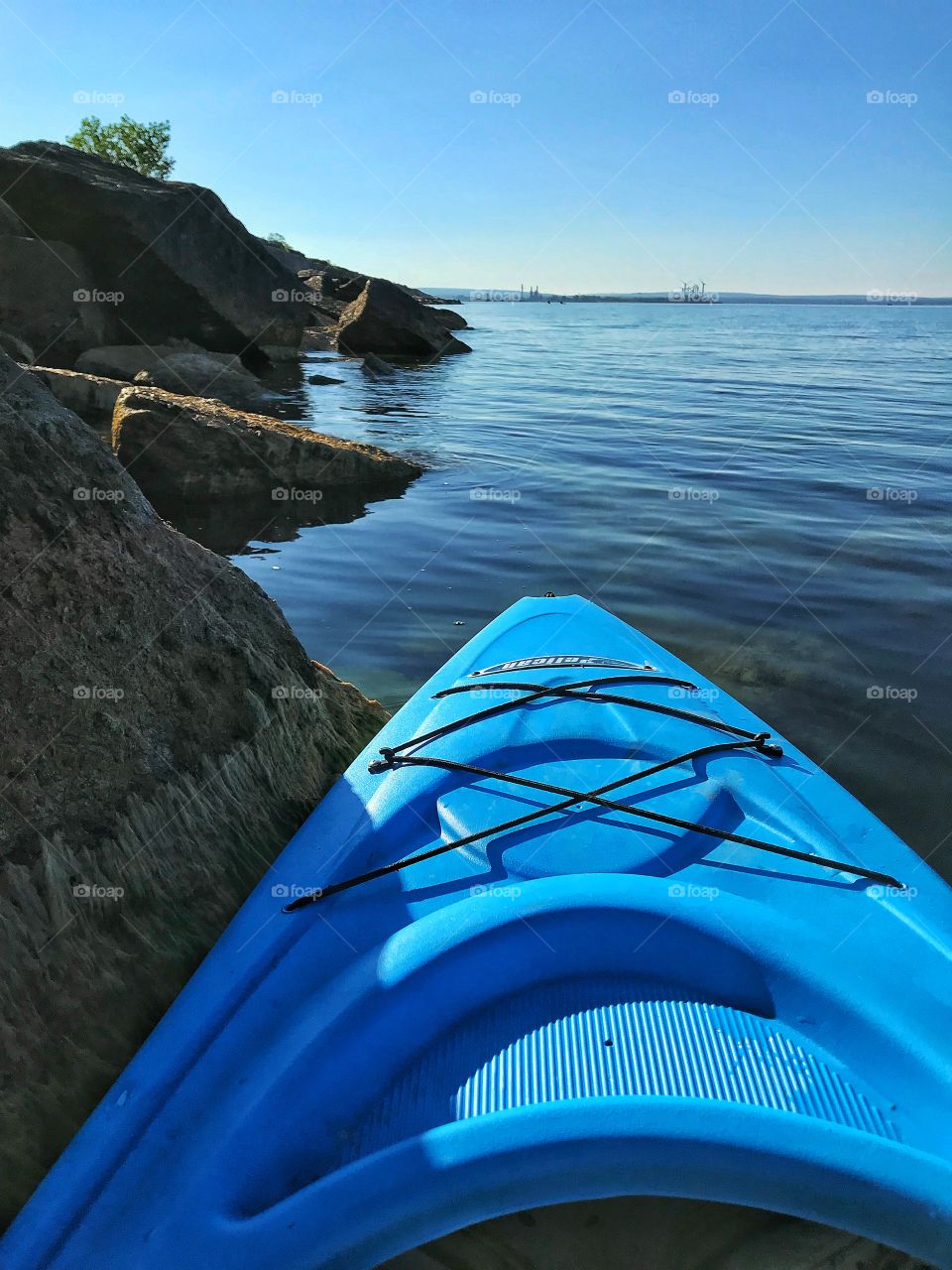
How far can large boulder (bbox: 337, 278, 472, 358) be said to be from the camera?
2188cm

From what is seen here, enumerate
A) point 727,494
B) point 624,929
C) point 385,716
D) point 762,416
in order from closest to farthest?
point 624,929, point 385,716, point 727,494, point 762,416

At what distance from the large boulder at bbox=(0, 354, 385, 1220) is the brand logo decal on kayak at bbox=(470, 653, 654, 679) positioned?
3.08 feet

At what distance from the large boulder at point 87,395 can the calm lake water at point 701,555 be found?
2889mm

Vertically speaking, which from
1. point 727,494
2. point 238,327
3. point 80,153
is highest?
point 80,153

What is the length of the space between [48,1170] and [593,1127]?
103 cm

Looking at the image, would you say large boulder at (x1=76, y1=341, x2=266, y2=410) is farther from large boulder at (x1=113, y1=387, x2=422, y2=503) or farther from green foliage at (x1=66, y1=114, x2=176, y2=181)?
green foliage at (x1=66, y1=114, x2=176, y2=181)

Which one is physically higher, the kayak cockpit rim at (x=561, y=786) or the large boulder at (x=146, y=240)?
the large boulder at (x=146, y=240)

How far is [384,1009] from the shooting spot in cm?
189

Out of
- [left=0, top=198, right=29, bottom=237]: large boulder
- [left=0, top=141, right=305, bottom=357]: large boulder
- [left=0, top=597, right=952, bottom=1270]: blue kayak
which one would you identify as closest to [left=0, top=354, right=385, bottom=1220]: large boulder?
[left=0, top=597, right=952, bottom=1270]: blue kayak

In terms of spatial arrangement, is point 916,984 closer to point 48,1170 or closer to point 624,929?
point 624,929

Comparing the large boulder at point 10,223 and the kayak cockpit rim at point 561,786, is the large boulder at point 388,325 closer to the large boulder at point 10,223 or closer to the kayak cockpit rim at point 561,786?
the large boulder at point 10,223

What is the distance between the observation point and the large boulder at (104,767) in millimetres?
1842

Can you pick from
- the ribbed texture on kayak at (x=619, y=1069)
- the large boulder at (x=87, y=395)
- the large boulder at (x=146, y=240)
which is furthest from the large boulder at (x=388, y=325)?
the ribbed texture on kayak at (x=619, y=1069)

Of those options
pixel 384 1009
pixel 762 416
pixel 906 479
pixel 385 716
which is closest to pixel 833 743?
pixel 385 716
